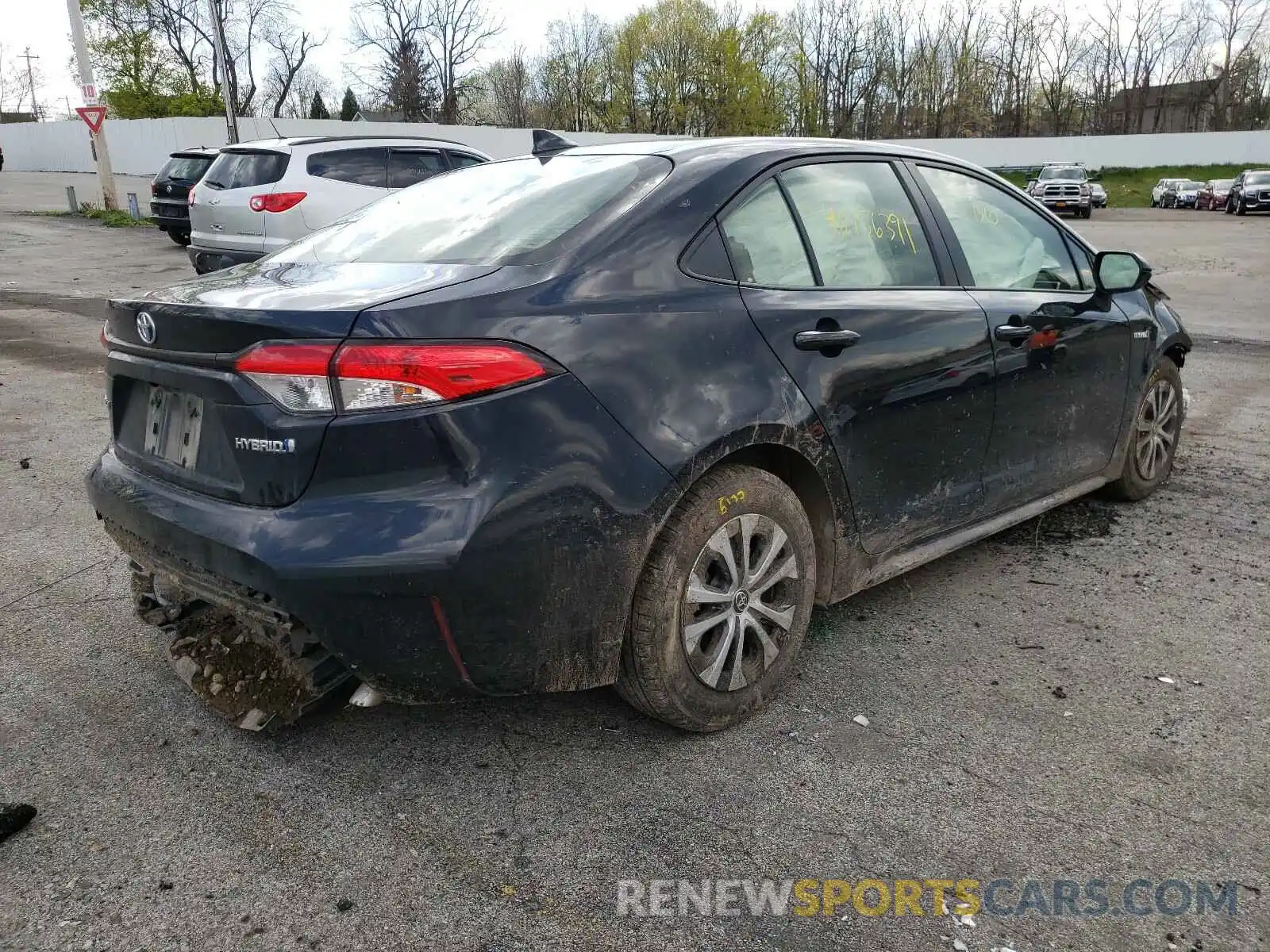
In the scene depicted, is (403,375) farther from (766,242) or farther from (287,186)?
(287,186)

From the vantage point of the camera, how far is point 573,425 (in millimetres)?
2389

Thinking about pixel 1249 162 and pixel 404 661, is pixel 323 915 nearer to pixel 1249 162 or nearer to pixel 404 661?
pixel 404 661

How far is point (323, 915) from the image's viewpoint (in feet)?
7.13

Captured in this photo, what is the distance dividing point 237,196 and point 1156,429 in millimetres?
10398

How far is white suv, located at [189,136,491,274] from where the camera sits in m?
11.6

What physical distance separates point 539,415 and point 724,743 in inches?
44.9

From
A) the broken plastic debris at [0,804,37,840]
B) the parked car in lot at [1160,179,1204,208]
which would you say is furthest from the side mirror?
the parked car in lot at [1160,179,1204,208]

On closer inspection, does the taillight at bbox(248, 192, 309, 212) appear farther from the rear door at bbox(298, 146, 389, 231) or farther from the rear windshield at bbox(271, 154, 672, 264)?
the rear windshield at bbox(271, 154, 672, 264)

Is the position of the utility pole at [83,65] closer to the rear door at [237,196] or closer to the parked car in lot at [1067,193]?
Answer: the rear door at [237,196]

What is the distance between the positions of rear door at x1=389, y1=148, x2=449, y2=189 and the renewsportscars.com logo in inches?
439

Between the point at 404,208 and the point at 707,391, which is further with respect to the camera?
the point at 404,208

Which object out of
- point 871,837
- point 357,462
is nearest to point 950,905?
point 871,837

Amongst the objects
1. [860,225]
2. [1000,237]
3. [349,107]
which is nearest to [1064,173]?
[1000,237]

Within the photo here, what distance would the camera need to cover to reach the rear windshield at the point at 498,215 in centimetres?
273
